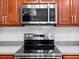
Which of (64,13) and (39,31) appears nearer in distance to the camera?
(64,13)

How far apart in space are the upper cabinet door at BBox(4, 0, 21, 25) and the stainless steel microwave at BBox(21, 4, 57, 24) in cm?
13

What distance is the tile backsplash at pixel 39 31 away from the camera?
12.6 ft

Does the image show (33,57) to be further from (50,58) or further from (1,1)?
(1,1)

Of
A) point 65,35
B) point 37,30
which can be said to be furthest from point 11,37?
point 65,35

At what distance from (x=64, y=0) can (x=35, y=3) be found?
56 centimetres

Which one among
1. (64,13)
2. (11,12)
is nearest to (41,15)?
(64,13)

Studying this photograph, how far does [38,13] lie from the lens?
344 centimetres

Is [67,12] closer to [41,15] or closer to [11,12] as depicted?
[41,15]

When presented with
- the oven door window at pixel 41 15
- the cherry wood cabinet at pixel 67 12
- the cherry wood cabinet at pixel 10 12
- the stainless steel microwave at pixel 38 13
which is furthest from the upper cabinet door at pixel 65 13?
the cherry wood cabinet at pixel 10 12

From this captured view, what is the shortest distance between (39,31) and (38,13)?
0.52m

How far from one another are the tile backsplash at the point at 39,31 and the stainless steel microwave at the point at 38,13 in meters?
0.43

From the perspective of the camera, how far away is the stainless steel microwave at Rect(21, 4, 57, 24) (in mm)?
3389

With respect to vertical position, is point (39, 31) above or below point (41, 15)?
below

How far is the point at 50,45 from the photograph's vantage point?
3.73 m
